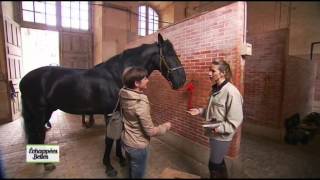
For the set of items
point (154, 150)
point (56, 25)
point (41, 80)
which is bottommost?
point (154, 150)

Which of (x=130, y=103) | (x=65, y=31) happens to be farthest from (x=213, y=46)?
(x=65, y=31)

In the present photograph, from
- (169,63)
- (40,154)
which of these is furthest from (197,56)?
(40,154)

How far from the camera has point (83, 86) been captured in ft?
6.91

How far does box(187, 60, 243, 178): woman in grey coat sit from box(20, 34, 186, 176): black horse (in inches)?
20.9

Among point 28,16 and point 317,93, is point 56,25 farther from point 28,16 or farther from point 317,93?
point 317,93

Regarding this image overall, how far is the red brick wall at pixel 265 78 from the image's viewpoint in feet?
12.4

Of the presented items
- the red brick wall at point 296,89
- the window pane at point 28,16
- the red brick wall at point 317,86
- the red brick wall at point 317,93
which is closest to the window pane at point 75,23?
the window pane at point 28,16

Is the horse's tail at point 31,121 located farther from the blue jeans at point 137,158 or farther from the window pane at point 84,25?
the window pane at point 84,25

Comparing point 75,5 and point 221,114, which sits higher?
point 75,5

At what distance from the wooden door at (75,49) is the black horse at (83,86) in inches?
13.2

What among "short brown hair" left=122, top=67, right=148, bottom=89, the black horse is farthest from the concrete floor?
"short brown hair" left=122, top=67, right=148, bottom=89

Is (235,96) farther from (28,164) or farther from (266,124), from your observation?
(266,124)

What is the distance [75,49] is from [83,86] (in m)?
0.62

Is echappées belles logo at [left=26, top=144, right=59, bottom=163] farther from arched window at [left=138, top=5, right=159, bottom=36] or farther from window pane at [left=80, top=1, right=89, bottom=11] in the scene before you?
arched window at [left=138, top=5, right=159, bottom=36]
